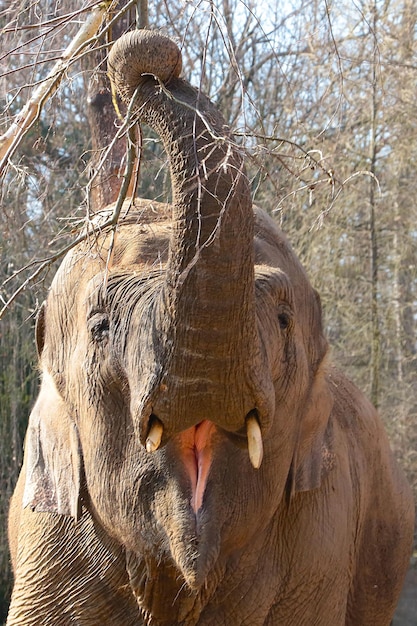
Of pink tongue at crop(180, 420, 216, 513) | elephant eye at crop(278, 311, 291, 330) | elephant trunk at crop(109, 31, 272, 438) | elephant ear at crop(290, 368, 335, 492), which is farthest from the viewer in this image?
elephant ear at crop(290, 368, 335, 492)

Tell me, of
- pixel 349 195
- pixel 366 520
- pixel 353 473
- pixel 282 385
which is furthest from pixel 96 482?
pixel 349 195

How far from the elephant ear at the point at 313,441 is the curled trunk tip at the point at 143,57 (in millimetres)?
1254

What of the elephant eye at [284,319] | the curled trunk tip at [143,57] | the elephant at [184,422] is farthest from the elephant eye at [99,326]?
the curled trunk tip at [143,57]

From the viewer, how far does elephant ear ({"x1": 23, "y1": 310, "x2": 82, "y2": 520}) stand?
2881 millimetres

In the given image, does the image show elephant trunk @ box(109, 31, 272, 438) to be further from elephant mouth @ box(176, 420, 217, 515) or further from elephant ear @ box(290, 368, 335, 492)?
elephant ear @ box(290, 368, 335, 492)

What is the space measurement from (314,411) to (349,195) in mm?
3366

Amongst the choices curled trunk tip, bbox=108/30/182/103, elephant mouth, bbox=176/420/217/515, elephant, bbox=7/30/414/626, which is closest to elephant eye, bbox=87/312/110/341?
elephant, bbox=7/30/414/626

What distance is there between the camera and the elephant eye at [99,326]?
2.61 m

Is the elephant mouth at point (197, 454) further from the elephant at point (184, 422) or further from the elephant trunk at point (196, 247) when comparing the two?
the elephant trunk at point (196, 247)

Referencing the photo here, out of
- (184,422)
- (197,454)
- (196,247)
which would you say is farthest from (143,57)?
(197,454)

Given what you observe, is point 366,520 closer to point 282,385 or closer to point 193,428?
point 282,385

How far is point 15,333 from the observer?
6.86m

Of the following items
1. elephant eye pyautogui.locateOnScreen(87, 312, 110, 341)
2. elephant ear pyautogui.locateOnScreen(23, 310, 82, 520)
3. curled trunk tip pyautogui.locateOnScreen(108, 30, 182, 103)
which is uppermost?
curled trunk tip pyautogui.locateOnScreen(108, 30, 182, 103)

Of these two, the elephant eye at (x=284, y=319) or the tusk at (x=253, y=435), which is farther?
the elephant eye at (x=284, y=319)
